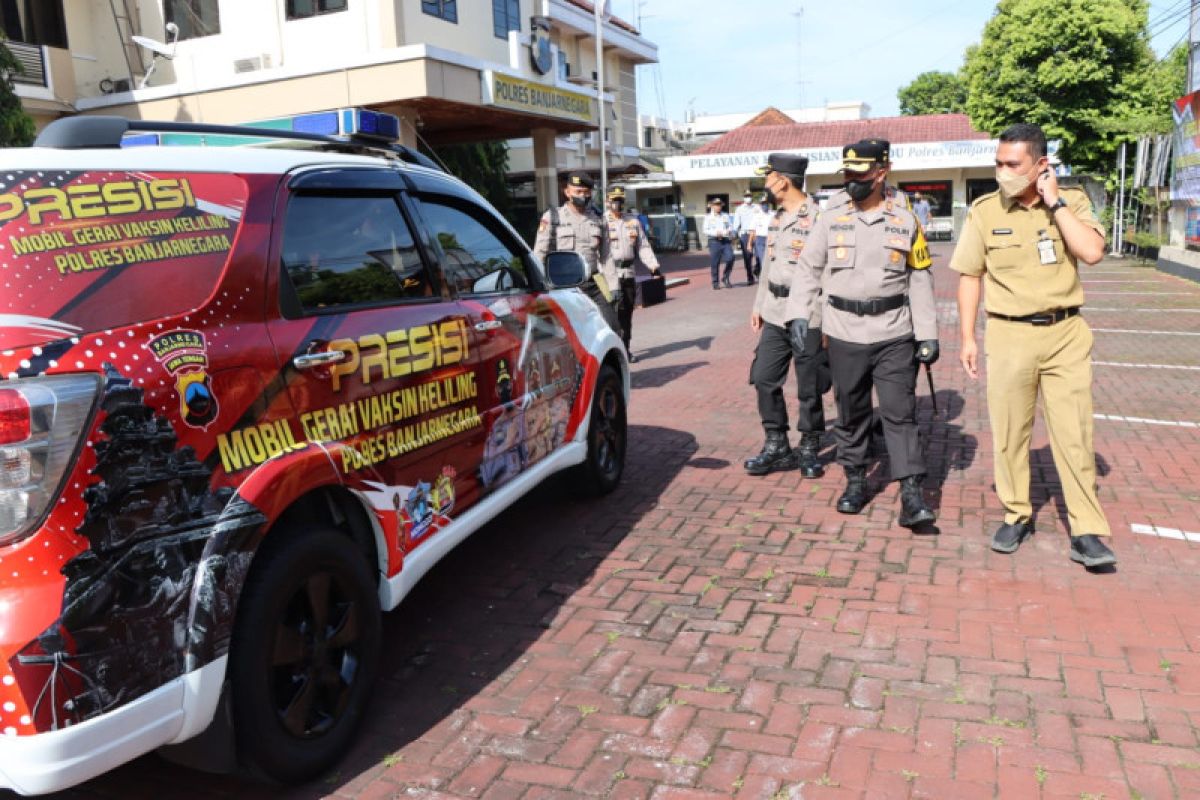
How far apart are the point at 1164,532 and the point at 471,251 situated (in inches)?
145

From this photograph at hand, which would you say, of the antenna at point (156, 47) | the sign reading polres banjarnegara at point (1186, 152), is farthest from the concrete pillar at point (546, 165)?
the sign reading polres banjarnegara at point (1186, 152)

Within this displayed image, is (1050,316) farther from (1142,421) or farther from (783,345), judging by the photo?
(1142,421)

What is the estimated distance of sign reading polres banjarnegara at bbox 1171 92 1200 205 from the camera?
16.7 m

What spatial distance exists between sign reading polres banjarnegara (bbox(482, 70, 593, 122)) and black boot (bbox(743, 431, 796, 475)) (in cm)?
1146

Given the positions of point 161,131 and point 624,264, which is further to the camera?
point 624,264

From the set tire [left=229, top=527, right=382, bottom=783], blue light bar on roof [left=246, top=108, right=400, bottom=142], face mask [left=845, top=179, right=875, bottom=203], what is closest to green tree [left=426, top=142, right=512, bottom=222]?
face mask [left=845, top=179, right=875, bottom=203]

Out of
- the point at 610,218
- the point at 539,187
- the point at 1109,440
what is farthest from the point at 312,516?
the point at 539,187

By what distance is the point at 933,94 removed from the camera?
2628 inches

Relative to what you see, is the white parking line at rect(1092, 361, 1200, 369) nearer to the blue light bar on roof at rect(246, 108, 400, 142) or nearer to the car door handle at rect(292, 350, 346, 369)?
the blue light bar on roof at rect(246, 108, 400, 142)

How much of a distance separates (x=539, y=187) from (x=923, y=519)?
57.3ft

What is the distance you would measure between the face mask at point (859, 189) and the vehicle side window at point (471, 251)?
178 cm

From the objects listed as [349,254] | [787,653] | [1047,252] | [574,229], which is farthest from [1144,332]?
[349,254]

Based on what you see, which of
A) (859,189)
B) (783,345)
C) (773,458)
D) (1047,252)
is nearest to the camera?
(1047,252)

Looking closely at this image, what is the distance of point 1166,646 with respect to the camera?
366 cm
